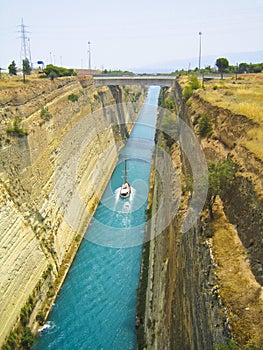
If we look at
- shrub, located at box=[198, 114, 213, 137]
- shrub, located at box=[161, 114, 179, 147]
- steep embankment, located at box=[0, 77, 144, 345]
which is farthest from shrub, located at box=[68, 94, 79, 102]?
shrub, located at box=[198, 114, 213, 137]

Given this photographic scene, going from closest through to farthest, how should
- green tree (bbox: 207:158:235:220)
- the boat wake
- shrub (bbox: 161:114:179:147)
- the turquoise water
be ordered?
green tree (bbox: 207:158:235:220) < the turquoise water < shrub (bbox: 161:114:179:147) < the boat wake

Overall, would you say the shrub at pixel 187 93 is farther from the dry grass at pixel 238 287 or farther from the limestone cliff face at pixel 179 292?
the dry grass at pixel 238 287

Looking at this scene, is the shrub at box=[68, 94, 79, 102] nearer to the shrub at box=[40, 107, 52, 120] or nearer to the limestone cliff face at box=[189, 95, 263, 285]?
the shrub at box=[40, 107, 52, 120]

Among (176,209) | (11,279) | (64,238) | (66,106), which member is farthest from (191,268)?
Result: (66,106)

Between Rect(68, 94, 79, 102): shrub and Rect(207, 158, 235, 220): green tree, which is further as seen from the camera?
Rect(68, 94, 79, 102): shrub

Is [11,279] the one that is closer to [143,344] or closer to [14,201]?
[14,201]

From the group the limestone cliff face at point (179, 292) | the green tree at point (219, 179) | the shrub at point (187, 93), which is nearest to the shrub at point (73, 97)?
the shrub at point (187, 93)
